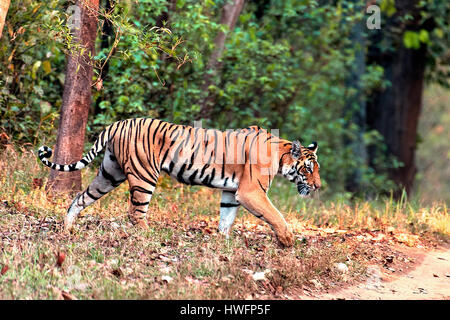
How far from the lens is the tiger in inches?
269

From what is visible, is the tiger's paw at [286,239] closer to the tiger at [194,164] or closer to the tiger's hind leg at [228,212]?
the tiger at [194,164]

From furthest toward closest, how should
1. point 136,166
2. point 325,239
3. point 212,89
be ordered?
point 212,89 → point 325,239 → point 136,166

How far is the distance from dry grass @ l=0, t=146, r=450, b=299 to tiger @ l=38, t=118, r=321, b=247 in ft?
1.11

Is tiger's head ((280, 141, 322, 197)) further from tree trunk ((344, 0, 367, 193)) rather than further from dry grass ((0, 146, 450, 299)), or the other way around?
tree trunk ((344, 0, 367, 193))

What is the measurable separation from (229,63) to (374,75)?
5.02 meters

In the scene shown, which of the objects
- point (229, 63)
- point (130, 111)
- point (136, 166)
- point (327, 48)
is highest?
point (327, 48)

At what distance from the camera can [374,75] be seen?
14836 millimetres

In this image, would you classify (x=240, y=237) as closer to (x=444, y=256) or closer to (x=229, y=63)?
(x=444, y=256)

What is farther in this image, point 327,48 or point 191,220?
point 327,48

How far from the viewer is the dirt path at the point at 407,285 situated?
5.73 metres

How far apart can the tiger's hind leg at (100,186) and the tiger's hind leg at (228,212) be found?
117 centimetres

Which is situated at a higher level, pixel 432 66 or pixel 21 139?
Result: pixel 432 66

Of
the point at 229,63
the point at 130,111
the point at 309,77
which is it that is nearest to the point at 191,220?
the point at 130,111

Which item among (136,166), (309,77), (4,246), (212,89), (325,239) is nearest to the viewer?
(4,246)
